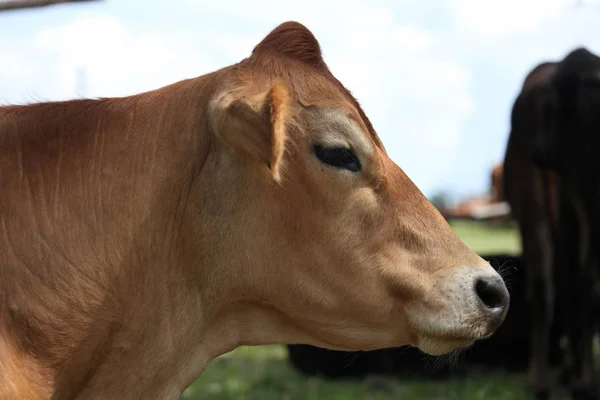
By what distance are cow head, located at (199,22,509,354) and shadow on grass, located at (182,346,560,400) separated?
412 cm

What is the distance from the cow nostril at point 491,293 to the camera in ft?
9.90

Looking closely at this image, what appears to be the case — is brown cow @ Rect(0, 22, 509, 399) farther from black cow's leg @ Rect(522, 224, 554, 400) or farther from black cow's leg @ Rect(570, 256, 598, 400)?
black cow's leg @ Rect(522, 224, 554, 400)

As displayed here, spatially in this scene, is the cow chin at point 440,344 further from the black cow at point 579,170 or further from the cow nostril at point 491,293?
the black cow at point 579,170

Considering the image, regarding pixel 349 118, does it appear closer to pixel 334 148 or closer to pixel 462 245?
pixel 334 148

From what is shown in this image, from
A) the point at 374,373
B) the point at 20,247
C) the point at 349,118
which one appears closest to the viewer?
the point at 20,247

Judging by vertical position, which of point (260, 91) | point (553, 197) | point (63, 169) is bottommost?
point (553, 197)

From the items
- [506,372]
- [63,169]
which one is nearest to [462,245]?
[63,169]

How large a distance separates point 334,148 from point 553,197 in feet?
17.9

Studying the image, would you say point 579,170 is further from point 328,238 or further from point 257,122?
point 257,122

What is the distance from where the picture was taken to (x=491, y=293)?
9.93 feet

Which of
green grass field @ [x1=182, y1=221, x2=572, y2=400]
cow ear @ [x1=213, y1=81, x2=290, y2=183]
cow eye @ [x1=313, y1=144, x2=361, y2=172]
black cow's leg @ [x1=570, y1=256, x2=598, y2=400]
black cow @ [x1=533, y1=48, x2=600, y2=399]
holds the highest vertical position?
cow ear @ [x1=213, y1=81, x2=290, y2=183]

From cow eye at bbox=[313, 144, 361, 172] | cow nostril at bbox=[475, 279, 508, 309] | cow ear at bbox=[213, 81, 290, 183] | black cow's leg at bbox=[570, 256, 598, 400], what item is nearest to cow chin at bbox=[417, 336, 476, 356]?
cow nostril at bbox=[475, 279, 508, 309]

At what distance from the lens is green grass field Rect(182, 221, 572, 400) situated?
718 cm

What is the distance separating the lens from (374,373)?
7969 mm
